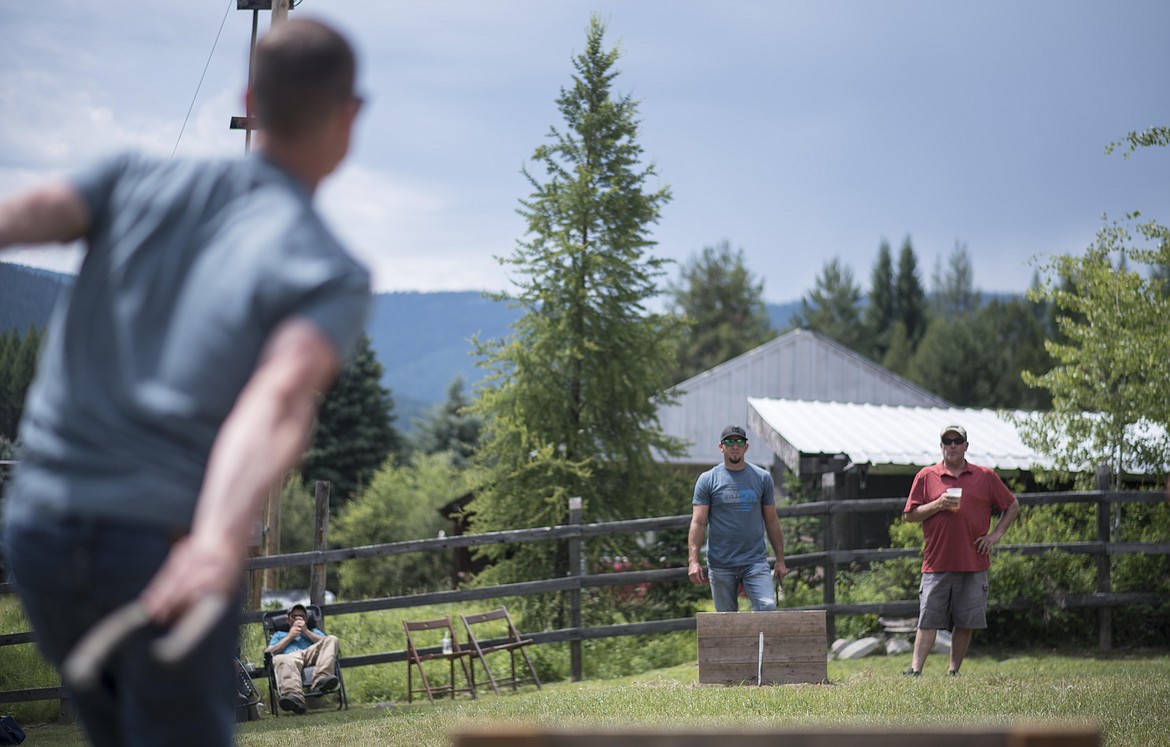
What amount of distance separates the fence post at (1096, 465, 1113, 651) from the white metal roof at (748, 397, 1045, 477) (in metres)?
2.39

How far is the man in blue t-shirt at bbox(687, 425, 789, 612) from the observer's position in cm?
928

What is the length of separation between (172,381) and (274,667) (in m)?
9.27

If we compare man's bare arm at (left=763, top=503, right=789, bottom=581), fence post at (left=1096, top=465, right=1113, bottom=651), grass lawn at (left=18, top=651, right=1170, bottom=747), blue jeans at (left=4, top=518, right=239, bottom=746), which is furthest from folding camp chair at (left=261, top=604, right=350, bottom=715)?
blue jeans at (left=4, top=518, right=239, bottom=746)

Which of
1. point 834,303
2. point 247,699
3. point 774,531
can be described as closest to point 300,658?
point 247,699

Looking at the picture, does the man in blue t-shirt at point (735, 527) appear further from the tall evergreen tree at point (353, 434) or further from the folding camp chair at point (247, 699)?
the tall evergreen tree at point (353, 434)

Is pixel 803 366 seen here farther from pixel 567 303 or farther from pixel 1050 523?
pixel 1050 523

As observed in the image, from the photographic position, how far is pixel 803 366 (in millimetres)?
40156

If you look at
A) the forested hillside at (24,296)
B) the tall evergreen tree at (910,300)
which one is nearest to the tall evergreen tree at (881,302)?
the tall evergreen tree at (910,300)

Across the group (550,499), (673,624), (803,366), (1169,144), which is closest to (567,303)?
(550,499)

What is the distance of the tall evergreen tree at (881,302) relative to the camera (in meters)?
81.4

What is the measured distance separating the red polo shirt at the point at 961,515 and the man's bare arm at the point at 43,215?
27.8 feet

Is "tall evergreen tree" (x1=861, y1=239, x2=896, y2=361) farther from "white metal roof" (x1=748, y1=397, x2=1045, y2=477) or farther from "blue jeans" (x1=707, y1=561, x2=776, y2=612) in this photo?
"blue jeans" (x1=707, y1=561, x2=776, y2=612)

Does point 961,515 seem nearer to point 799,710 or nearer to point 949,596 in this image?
point 949,596

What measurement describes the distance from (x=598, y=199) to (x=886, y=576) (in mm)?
8020
